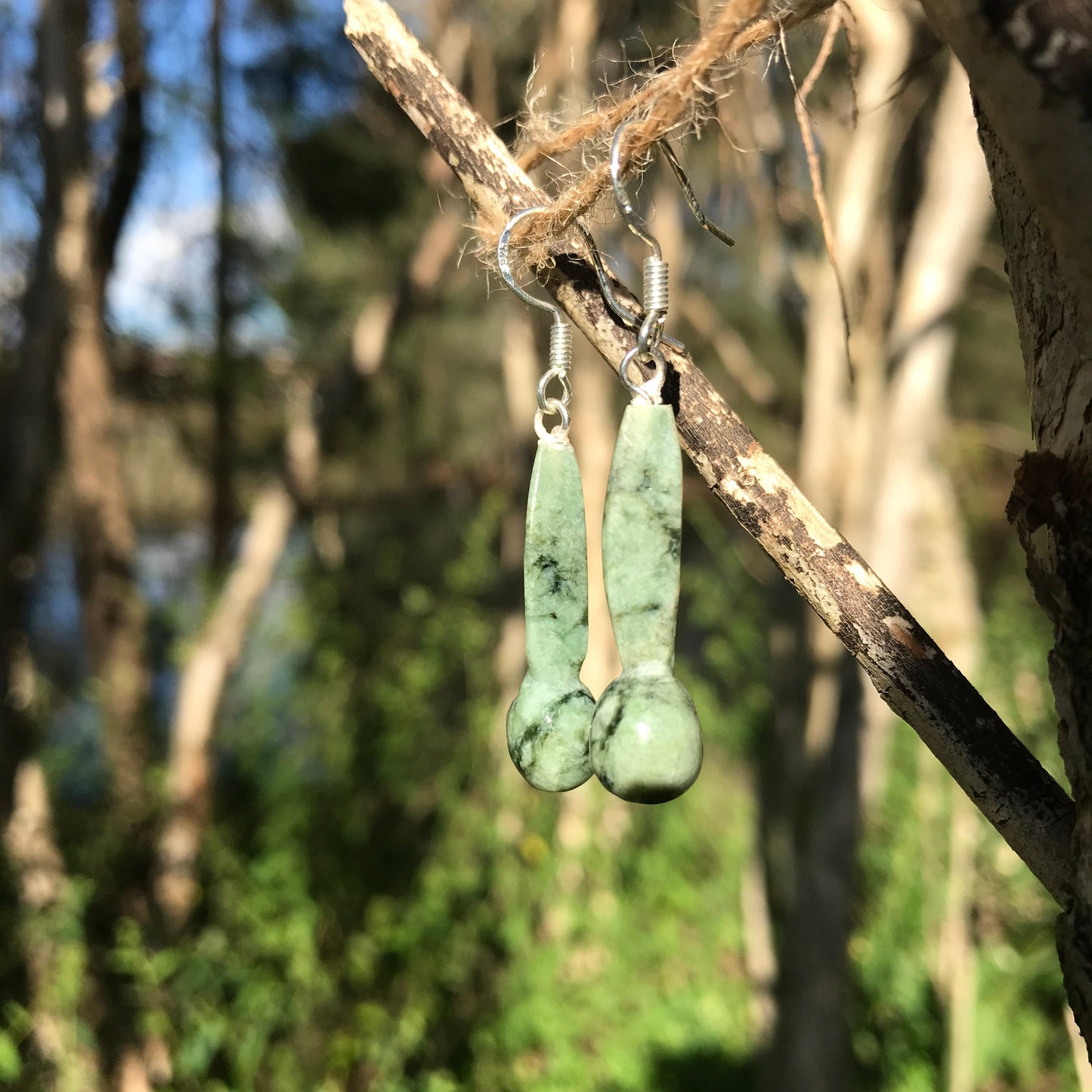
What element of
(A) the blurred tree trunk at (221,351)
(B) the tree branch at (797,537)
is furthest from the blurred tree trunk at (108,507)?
(B) the tree branch at (797,537)

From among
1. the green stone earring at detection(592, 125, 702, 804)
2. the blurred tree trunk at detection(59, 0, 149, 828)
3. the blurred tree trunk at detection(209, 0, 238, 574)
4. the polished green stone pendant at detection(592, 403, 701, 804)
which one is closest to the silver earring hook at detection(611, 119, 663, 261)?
the green stone earring at detection(592, 125, 702, 804)

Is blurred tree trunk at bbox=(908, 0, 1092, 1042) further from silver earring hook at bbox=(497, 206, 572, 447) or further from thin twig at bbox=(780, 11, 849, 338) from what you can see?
silver earring hook at bbox=(497, 206, 572, 447)

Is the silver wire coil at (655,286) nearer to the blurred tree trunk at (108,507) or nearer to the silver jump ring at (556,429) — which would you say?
the silver jump ring at (556,429)

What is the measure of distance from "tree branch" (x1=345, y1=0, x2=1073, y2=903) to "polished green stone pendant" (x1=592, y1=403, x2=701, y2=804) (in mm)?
29

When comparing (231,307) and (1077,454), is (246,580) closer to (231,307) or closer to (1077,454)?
(231,307)

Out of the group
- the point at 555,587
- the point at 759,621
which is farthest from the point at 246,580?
the point at 759,621

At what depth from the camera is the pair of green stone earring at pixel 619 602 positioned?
18.9 inches

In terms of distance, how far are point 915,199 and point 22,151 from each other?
6.94 ft

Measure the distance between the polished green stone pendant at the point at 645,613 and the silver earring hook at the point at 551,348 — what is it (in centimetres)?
5

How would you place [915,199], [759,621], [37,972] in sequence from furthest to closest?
1. [759,621]
2. [915,199]
3. [37,972]

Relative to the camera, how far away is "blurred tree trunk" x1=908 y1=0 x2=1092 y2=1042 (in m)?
0.35

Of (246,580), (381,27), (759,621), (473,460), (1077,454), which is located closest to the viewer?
(1077,454)

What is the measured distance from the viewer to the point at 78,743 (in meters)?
2.25

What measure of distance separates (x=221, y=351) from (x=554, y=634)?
80.4 inches
